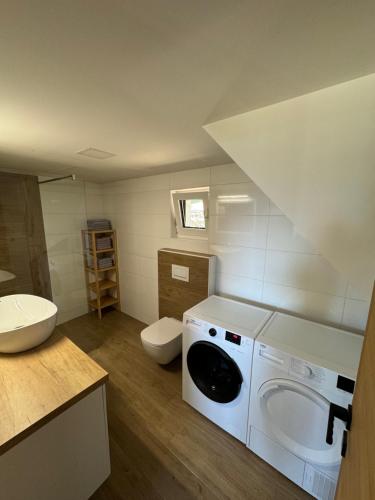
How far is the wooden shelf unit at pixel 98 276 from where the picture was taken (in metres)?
2.89

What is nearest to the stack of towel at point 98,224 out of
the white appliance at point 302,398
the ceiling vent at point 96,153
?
the ceiling vent at point 96,153

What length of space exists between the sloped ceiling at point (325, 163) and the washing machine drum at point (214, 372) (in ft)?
3.11

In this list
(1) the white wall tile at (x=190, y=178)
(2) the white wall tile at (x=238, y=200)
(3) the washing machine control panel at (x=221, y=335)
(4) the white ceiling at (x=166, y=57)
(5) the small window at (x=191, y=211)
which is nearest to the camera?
(4) the white ceiling at (x=166, y=57)

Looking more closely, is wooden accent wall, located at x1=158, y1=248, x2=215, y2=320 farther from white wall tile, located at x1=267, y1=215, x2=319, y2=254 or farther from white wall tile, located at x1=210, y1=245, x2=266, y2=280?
white wall tile, located at x1=267, y1=215, x2=319, y2=254

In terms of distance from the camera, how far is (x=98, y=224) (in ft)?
9.71

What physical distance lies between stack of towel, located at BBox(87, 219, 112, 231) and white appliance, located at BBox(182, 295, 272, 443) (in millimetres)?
1999

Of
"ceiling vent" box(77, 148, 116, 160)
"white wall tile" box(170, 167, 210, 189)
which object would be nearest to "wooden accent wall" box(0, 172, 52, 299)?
"ceiling vent" box(77, 148, 116, 160)

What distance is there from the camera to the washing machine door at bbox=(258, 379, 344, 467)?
3.56 feet

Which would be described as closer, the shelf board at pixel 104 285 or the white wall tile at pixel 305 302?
the white wall tile at pixel 305 302

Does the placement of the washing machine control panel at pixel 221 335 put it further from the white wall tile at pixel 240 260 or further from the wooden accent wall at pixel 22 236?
the wooden accent wall at pixel 22 236

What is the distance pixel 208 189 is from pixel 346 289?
4.62 ft

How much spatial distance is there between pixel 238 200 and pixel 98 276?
225 cm

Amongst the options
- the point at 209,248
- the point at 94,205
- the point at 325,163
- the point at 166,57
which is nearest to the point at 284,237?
the point at 209,248

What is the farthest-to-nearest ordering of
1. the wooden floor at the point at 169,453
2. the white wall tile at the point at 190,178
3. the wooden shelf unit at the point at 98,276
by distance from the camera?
1. the wooden shelf unit at the point at 98,276
2. the white wall tile at the point at 190,178
3. the wooden floor at the point at 169,453
